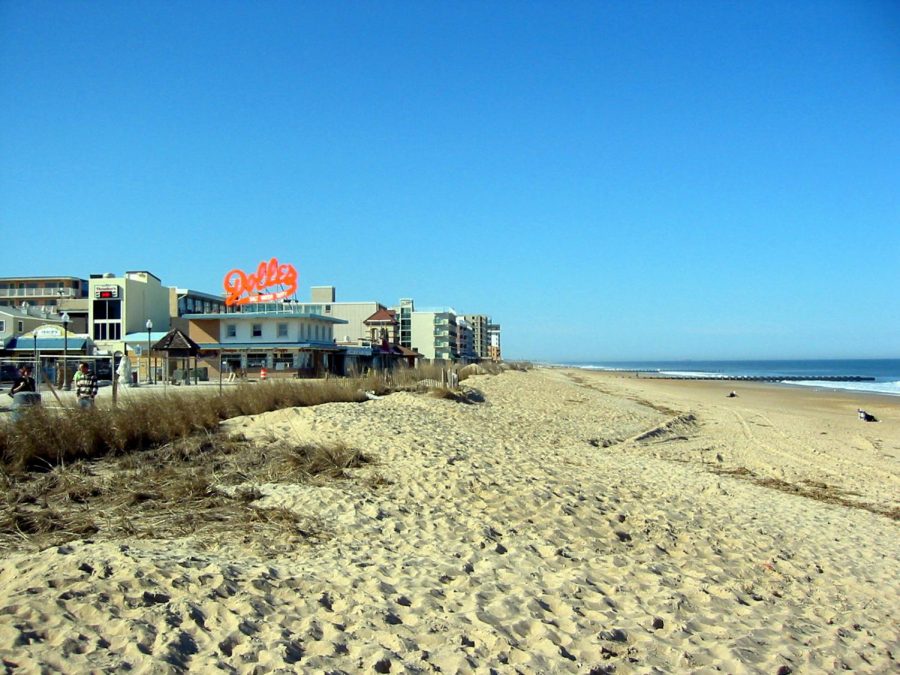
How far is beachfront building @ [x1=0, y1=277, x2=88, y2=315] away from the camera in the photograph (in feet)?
273

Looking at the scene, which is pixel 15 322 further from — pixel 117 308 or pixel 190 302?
pixel 190 302

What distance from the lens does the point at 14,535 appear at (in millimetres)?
6102

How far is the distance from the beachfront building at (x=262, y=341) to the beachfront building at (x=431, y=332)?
58439 mm

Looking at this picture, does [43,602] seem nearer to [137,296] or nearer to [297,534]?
[297,534]

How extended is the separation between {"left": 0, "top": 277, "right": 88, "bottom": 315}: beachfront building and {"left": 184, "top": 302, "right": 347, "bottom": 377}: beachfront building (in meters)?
44.1

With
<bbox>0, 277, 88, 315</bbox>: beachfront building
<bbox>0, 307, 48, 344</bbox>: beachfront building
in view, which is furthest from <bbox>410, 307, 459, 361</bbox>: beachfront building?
<bbox>0, 307, 48, 344</bbox>: beachfront building

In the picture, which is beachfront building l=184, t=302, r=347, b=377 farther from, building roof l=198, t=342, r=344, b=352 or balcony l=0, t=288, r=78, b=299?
balcony l=0, t=288, r=78, b=299

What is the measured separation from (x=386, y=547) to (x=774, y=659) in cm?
352

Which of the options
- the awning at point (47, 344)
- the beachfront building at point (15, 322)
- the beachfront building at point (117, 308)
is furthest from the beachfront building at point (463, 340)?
the awning at point (47, 344)

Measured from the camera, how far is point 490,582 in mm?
6066

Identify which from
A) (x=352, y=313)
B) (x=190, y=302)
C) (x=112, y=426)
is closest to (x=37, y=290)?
(x=190, y=302)

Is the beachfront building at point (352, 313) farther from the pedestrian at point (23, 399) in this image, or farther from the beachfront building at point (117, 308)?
the pedestrian at point (23, 399)

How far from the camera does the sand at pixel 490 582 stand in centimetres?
446

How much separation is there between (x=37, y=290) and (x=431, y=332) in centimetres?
5442
